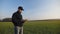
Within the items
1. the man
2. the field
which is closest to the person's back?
the man

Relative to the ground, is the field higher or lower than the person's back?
lower

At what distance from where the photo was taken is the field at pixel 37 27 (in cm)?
385

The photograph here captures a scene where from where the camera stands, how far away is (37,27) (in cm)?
410

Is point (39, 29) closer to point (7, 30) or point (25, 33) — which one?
point (25, 33)

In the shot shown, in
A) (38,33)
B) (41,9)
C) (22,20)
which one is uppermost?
(41,9)

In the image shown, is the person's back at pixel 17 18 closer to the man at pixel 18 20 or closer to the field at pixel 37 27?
the man at pixel 18 20

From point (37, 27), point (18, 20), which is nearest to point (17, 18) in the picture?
point (18, 20)

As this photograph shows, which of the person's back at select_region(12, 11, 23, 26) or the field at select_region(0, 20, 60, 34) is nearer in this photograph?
the person's back at select_region(12, 11, 23, 26)

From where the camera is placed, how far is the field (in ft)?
12.6

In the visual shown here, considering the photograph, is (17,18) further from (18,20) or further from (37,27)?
(37,27)

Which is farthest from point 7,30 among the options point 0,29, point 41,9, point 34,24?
point 41,9

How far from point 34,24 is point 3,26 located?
74 centimetres

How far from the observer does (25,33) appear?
3949mm

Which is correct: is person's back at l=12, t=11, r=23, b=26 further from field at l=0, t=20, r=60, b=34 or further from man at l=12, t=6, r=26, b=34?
field at l=0, t=20, r=60, b=34
